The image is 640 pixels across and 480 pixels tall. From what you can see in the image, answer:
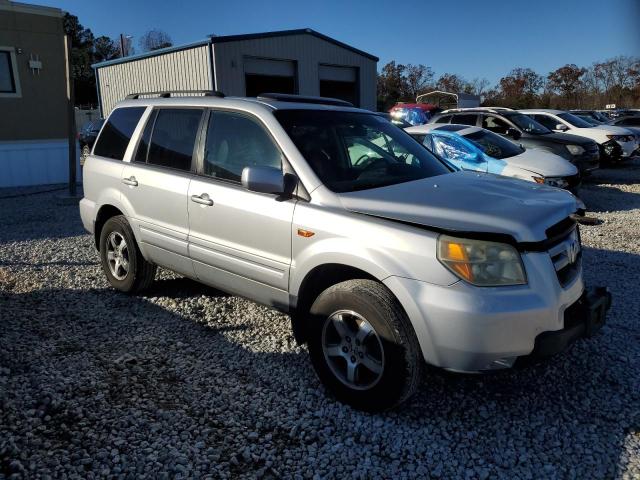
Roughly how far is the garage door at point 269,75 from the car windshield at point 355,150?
1398cm

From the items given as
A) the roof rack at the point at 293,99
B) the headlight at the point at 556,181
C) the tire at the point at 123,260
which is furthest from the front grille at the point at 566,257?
the headlight at the point at 556,181

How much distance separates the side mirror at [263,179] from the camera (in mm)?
3205

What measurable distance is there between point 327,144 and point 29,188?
39.1 ft

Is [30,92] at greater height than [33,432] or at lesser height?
greater

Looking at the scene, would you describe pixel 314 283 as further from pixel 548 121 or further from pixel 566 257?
pixel 548 121

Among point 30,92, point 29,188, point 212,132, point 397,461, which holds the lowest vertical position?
point 397,461

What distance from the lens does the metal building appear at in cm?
1717

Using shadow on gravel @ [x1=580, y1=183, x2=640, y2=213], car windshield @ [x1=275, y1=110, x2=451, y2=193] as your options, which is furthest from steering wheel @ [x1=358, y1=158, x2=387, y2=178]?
shadow on gravel @ [x1=580, y1=183, x2=640, y2=213]

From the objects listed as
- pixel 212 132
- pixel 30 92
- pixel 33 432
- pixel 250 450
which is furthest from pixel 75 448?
pixel 30 92

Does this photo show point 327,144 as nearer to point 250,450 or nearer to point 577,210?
point 577,210

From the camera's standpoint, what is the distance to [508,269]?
267 centimetres

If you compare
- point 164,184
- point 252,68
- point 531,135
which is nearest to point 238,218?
point 164,184

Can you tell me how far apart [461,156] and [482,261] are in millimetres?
6590

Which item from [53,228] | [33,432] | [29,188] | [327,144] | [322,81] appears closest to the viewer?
[33,432]
